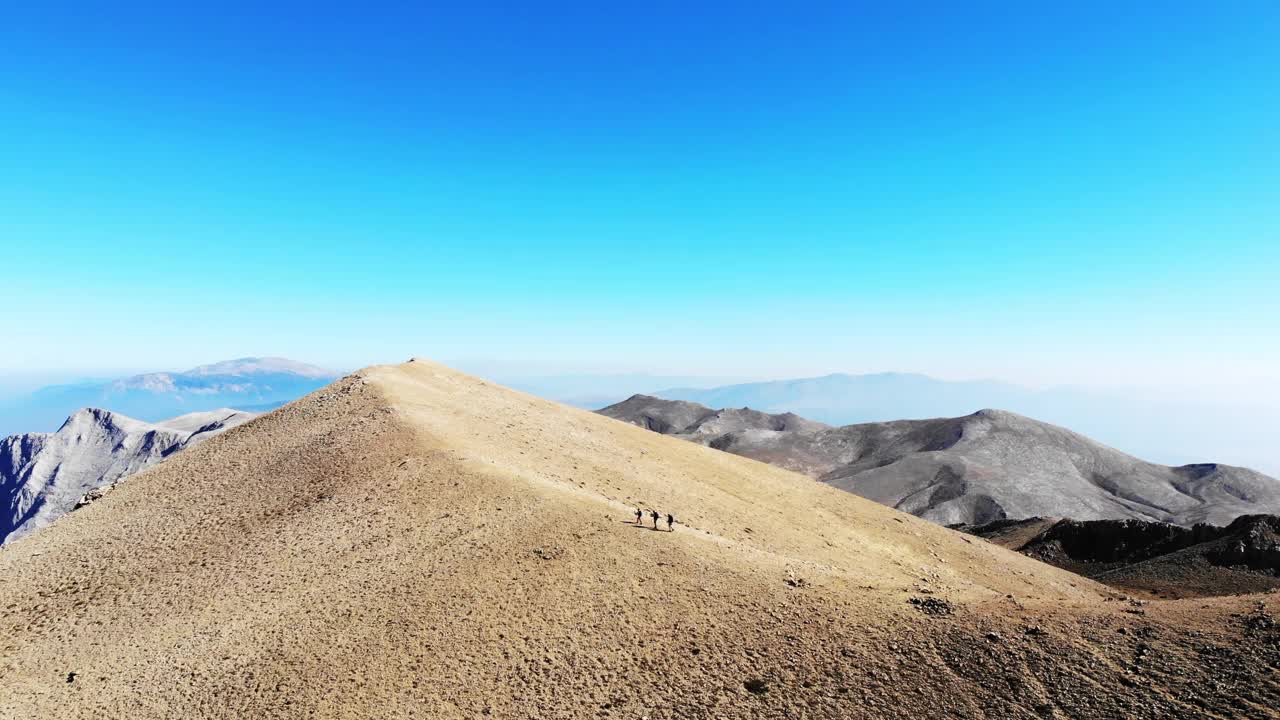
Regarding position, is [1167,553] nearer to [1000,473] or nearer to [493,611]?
[493,611]

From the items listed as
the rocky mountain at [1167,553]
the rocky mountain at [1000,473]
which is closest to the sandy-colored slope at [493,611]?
the rocky mountain at [1167,553]

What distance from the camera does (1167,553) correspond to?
178ft

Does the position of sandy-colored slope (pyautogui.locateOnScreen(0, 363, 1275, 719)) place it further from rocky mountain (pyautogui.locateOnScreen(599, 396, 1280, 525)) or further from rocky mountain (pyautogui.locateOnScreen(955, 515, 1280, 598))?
rocky mountain (pyautogui.locateOnScreen(599, 396, 1280, 525))

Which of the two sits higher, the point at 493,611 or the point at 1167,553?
the point at 493,611

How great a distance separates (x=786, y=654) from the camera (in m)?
20.5

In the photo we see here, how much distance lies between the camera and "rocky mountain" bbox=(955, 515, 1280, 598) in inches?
1779

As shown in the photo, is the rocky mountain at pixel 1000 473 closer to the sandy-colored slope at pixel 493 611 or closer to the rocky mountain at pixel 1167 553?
the rocky mountain at pixel 1167 553

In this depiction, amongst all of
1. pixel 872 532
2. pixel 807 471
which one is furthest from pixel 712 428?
pixel 872 532

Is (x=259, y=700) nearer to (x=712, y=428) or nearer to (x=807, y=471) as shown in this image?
(x=807, y=471)

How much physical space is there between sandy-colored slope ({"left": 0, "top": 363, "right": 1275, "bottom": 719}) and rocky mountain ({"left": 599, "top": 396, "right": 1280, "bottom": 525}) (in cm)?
9028

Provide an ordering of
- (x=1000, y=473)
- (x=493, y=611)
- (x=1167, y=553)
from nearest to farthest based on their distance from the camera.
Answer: (x=493, y=611) < (x=1167, y=553) < (x=1000, y=473)

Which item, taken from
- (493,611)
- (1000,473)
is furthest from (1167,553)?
(1000,473)

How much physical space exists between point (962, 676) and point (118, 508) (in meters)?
49.2

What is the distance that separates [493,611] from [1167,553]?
6481 cm
